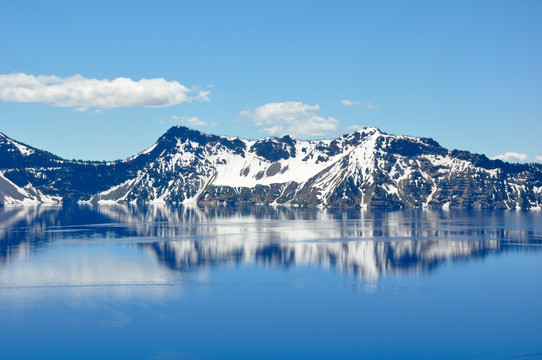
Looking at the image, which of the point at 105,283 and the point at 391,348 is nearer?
the point at 391,348

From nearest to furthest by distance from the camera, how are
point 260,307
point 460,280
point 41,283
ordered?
point 260,307
point 41,283
point 460,280

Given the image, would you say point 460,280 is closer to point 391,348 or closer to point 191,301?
point 391,348

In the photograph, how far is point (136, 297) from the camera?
132 m

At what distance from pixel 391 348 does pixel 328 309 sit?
26.4m

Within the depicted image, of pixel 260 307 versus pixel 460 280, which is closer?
pixel 260 307

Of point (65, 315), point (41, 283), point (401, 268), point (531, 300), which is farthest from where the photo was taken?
point (401, 268)

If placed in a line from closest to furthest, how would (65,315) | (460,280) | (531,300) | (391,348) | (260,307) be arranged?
(391,348) → (65,315) → (260,307) → (531,300) → (460,280)

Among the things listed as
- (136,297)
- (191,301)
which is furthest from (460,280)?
(136,297)

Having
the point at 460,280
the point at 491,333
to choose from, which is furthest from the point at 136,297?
the point at 460,280

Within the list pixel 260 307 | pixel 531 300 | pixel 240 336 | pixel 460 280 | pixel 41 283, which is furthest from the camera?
pixel 460 280

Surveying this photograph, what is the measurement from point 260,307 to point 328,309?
15.6m

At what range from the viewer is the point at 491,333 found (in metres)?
106

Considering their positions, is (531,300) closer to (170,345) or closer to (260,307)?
(260,307)

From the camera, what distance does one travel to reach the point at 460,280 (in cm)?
15750
